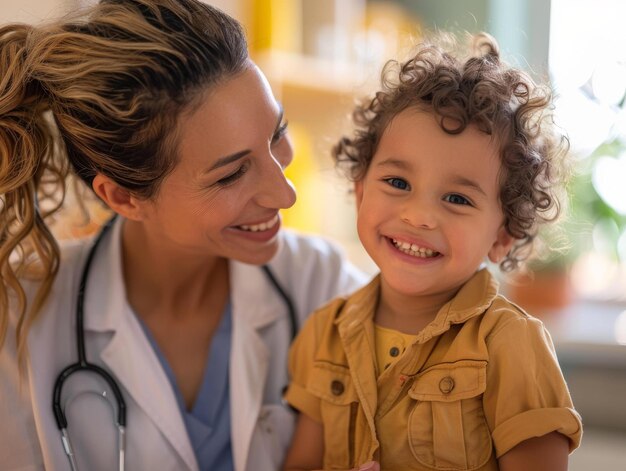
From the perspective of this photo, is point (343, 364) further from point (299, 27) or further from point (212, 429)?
point (299, 27)

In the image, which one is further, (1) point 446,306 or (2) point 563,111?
(2) point 563,111

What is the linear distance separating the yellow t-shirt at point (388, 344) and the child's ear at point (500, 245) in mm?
188

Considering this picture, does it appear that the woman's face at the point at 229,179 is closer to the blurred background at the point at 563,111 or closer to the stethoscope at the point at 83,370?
the stethoscope at the point at 83,370

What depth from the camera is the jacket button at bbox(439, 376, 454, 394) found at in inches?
41.6

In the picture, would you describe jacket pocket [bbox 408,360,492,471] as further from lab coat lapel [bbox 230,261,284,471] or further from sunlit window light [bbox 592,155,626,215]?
sunlit window light [bbox 592,155,626,215]

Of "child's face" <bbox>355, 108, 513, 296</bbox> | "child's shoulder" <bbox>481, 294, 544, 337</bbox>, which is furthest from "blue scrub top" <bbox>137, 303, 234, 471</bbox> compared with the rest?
"child's shoulder" <bbox>481, 294, 544, 337</bbox>

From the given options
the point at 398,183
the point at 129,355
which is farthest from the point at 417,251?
the point at 129,355

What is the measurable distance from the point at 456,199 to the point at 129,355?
2.27 ft

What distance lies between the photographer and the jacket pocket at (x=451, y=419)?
3.42 feet

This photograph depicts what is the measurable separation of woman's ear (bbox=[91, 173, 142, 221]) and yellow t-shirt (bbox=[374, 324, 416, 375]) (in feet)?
1.64

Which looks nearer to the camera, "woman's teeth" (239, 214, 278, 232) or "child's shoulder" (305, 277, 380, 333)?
"child's shoulder" (305, 277, 380, 333)

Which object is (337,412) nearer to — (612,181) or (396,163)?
(396,163)

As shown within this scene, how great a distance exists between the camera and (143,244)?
154cm

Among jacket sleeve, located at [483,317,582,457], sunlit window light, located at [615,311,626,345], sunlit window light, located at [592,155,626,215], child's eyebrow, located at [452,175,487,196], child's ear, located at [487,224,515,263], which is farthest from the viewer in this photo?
sunlit window light, located at [592,155,626,215]
